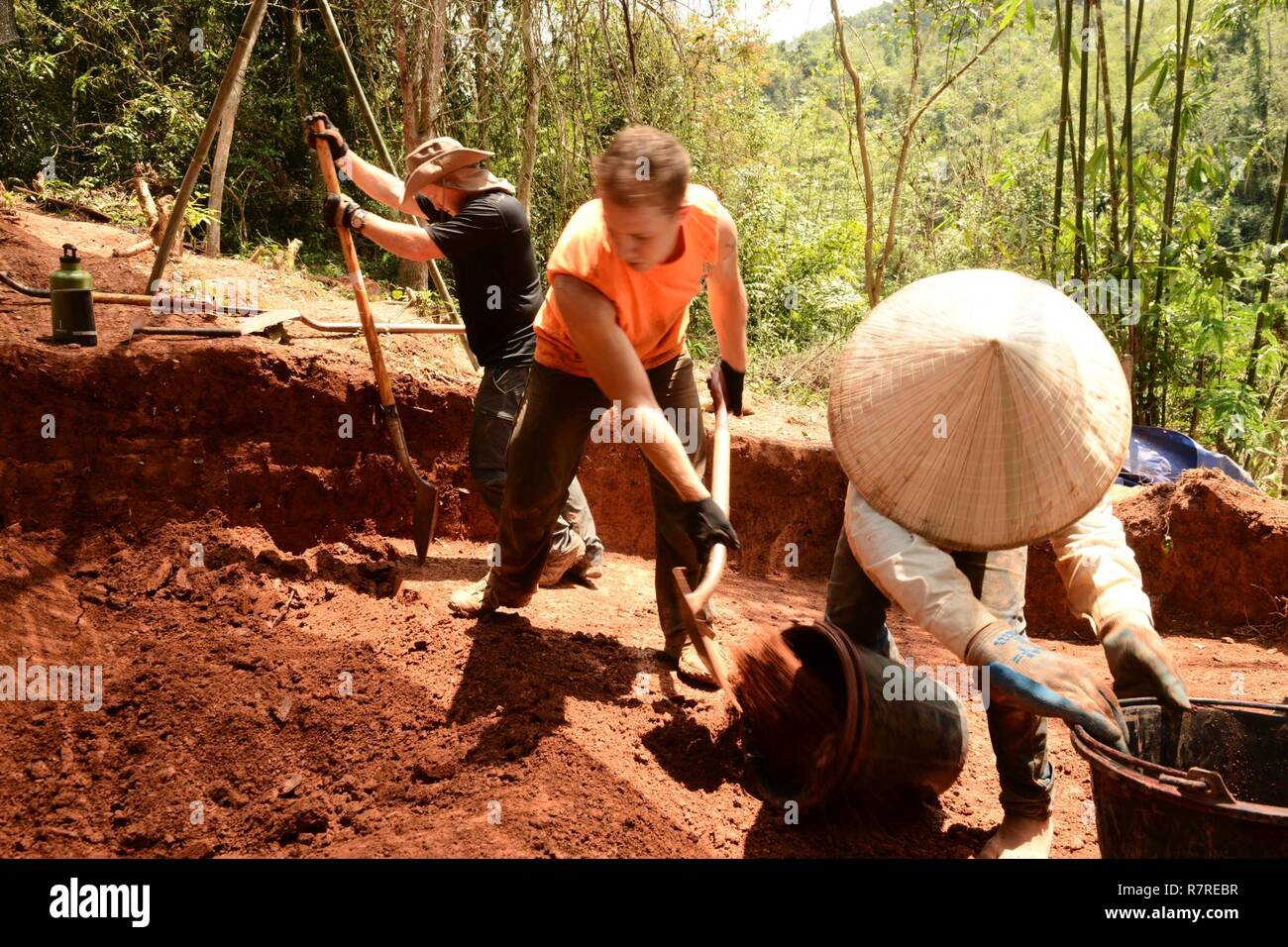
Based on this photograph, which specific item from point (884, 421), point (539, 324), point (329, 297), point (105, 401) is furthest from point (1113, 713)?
point (329, 297)

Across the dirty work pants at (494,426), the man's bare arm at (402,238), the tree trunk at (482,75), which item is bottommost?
the dirty work pants at (494,426)

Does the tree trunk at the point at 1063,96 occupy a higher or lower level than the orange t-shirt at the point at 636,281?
higher

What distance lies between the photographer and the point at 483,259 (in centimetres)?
366

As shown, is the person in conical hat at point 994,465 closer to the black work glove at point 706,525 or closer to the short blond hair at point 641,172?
the black work glove at point 706,525

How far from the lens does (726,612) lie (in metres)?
4.14

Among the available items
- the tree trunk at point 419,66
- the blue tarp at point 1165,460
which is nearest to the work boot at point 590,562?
the blue tarp at point 1165,460

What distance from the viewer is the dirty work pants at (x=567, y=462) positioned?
3.10 metres

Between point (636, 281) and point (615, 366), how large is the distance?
0.30 metres

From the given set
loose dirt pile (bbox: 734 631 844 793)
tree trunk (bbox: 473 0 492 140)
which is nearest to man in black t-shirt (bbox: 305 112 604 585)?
loose dirt pile (bbox: 734 631 844 793)

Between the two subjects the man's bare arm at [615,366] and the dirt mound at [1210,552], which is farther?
the dirt mound at [1210,552]

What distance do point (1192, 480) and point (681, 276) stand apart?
9.36 ft

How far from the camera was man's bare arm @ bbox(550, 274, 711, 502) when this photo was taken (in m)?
2.56

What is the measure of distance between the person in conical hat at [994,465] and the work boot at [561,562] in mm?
1887
